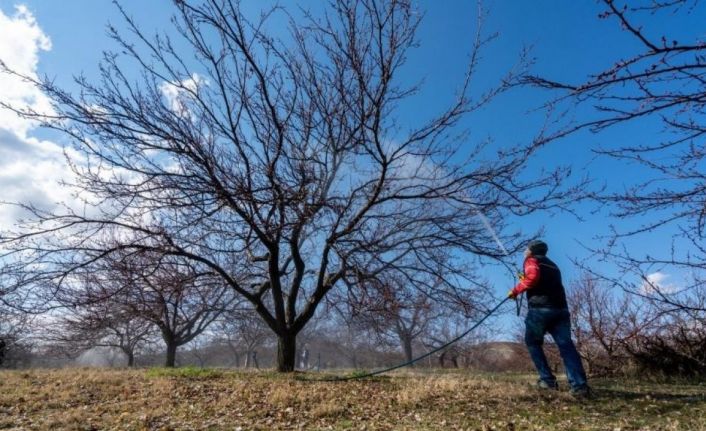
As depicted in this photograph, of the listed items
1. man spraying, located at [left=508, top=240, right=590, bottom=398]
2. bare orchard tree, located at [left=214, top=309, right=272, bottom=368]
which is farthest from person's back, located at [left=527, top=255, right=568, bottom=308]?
bare orchard tree, located at [left=214, top=309, right=272, bottom=368]

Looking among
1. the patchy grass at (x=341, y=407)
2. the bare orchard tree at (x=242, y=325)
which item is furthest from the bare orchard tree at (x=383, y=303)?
the bare orchard tree at (x=242, y=325)

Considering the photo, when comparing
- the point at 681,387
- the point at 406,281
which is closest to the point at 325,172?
the point at 406,281

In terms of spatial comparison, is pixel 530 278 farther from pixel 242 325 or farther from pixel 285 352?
pixel 242 325

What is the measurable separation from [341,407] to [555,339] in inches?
123

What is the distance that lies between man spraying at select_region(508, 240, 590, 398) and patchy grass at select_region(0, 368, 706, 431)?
53 centimetres

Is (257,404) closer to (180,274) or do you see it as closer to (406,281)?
(180,274)

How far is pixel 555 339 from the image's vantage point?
6.20 metres

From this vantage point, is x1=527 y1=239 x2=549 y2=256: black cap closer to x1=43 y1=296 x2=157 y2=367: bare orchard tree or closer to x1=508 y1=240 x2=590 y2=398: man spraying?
x1=508 y1=240 x2=590 y2=398: man spraying

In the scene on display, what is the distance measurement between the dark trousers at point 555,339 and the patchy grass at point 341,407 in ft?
1.06

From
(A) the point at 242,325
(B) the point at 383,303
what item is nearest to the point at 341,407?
(B) the point at 383,303

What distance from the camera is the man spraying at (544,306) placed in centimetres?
615

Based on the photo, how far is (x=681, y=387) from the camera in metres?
7.39

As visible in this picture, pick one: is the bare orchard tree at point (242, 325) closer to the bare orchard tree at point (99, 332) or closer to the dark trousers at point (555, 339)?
the bare orchard tree at point (99, 332)

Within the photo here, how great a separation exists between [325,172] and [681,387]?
23.7 ft
